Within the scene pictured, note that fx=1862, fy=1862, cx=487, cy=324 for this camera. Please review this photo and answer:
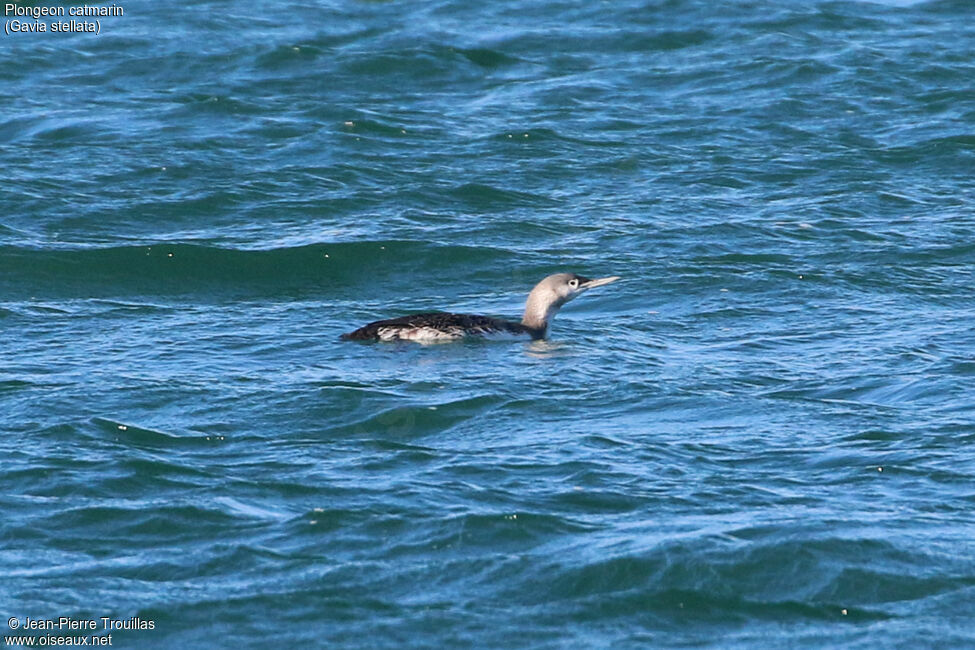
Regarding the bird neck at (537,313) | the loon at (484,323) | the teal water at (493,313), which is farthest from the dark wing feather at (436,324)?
the bird neck at (537,313)

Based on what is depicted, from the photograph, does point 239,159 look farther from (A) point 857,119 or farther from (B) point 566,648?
(B) point 566,648

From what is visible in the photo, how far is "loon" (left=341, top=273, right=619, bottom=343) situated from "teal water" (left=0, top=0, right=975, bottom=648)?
0.47ft

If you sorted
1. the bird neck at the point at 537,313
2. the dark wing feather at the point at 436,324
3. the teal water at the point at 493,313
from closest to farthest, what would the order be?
the teal water at the point at 493,313
the dark wing feather at the point at 436,324
the bird neck at the point at 537,313

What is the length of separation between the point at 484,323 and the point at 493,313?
138 centimetres

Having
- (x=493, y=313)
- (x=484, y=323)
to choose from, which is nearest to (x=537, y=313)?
(x=484, y=323)

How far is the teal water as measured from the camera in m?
8.30

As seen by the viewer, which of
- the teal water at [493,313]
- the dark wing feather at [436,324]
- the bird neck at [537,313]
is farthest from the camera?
the bird neck at [537,313]

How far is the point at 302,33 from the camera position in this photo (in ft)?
76.0

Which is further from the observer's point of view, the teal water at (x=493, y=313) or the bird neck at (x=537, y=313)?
the bird neck at (x=537, y=313)

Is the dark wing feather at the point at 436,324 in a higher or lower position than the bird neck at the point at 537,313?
higher

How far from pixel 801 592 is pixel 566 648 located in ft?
4.11

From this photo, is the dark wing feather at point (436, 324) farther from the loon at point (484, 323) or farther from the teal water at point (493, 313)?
the teal water at point (493, 313)

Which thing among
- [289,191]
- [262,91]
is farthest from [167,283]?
[262,91]

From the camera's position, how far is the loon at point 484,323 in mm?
12414
